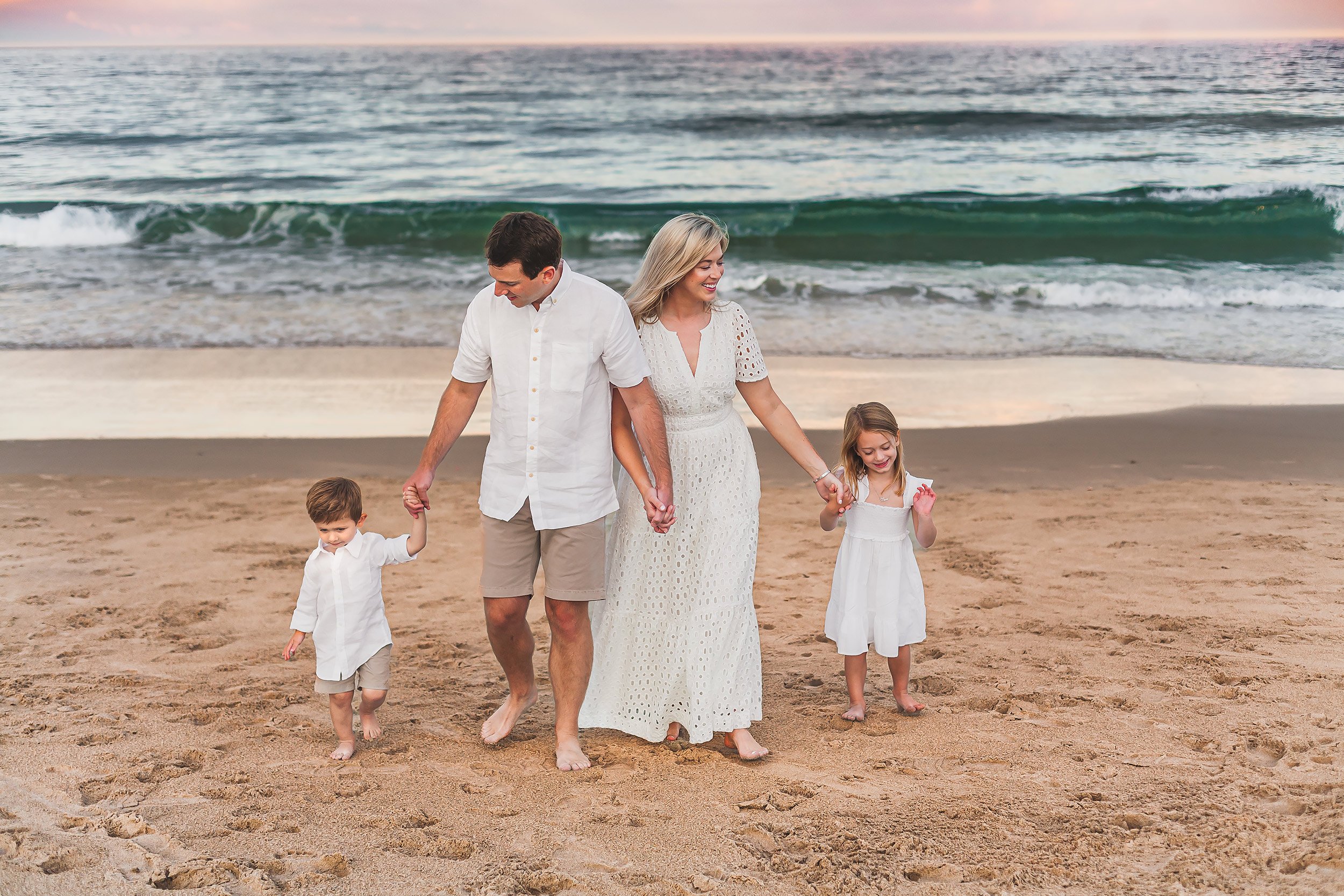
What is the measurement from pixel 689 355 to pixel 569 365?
44 centimetres

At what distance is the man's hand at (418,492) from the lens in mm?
3385

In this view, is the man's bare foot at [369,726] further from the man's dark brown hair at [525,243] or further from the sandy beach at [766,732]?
the man's dark brown hair at [525,243]

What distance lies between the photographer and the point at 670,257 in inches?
133

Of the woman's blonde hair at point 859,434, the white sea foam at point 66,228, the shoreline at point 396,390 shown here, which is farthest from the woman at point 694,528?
the white sea foam at point 66,228

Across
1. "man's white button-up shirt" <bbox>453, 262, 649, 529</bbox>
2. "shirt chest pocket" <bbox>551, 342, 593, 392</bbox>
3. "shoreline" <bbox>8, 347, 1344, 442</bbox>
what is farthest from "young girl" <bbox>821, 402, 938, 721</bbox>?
"shoreline" <bbox>8, 347, 1344, 442</bbox>

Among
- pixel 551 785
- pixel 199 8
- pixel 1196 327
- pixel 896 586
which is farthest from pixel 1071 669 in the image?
pixel 199 8

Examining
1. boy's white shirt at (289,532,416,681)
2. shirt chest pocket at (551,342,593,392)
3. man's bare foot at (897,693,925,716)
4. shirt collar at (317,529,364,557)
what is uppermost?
shirt chest pocket at (551,342,593,392)

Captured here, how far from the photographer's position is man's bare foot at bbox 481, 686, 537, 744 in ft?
12.0

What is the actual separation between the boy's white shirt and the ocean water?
8.20 meters

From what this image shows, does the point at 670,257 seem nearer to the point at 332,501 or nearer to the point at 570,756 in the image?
the point at 332,501

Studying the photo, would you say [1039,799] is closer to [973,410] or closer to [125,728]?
[125,728]

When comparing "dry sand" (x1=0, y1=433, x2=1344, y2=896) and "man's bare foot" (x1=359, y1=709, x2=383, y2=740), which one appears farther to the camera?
"man's bare foot" (x1=359, y1=709, x2=383, y2=740)

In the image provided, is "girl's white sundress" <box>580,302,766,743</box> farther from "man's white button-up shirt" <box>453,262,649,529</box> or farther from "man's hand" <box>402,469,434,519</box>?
"man's hand" <box>402,469,434,519</box>

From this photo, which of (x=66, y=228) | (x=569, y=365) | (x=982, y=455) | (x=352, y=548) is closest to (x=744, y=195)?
(x=66, y=228)
